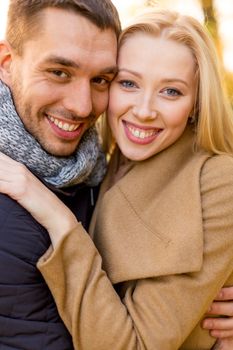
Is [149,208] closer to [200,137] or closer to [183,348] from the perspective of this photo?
[200,137]

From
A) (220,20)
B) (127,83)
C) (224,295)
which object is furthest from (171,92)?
(220,20)

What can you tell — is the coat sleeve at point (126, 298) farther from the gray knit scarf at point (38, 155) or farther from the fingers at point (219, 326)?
the gray knit scarf at point (38, 155)

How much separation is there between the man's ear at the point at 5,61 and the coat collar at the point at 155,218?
2.30 ft

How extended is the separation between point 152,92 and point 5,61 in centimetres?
71

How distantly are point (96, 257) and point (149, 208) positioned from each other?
37 cm

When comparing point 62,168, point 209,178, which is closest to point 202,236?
point 209,178

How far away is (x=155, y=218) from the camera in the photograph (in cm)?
274

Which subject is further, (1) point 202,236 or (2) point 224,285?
(2) point 224,285

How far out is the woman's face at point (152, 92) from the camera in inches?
113

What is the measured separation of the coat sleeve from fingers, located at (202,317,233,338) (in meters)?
0.26

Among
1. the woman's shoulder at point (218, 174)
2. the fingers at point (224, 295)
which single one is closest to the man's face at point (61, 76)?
the woman's shoulder at point (218, 174)

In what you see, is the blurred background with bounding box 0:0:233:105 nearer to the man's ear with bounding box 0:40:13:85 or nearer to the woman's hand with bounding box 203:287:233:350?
the man's ear with bounding box 0:40:13:85

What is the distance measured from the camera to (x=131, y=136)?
3.01m

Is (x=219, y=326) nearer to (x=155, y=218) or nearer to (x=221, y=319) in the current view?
(x=221, y=319)
